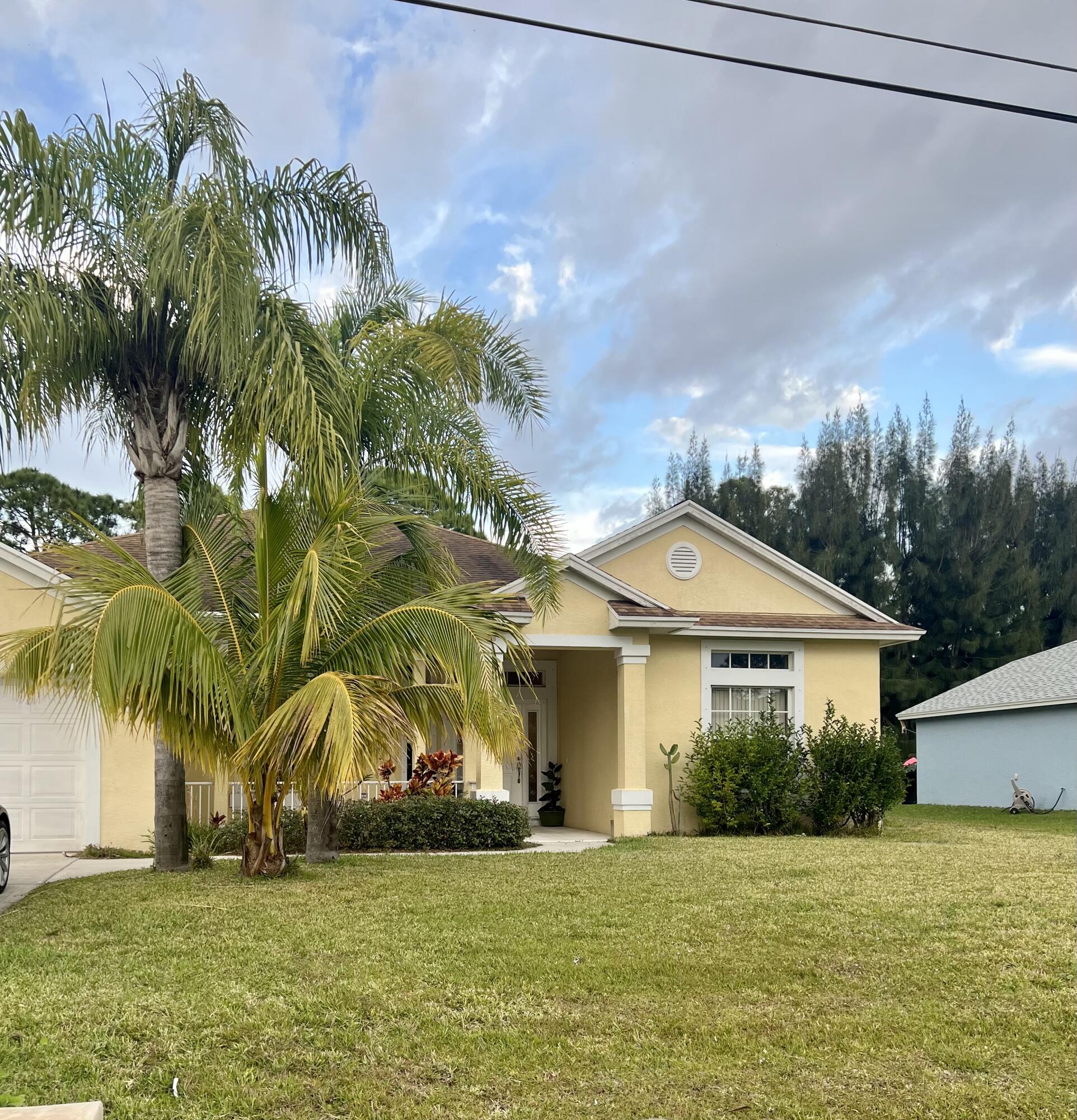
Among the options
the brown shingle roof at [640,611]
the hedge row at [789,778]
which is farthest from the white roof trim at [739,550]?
the hedge row at [789,778]

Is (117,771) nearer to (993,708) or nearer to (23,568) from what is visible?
(23,568)

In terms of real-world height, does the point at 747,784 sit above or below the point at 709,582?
below

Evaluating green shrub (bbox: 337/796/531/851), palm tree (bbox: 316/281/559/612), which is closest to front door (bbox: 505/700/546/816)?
green shrub (bbox: 337/796/531/851)

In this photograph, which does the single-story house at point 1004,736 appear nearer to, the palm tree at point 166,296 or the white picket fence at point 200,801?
the white picket fence at point 200,801

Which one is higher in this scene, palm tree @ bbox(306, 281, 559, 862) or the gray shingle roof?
palm tree @ bbox(306, 281, 559, 862)

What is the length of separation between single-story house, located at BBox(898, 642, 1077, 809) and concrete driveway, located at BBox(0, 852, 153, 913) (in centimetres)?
1947

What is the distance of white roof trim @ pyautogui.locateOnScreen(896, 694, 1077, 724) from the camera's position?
23984 mm

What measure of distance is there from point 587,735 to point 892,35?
1318cm

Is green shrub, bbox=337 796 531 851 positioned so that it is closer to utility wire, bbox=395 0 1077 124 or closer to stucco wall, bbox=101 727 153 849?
stucco wall, bbox=101 727 153 849

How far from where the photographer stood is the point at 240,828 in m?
13.4

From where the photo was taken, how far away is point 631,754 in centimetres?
1580

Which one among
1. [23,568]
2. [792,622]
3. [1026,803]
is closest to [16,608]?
[23,568]

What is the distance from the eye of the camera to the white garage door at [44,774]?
46.2 ft

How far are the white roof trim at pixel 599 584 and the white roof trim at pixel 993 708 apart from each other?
12.4 meters
